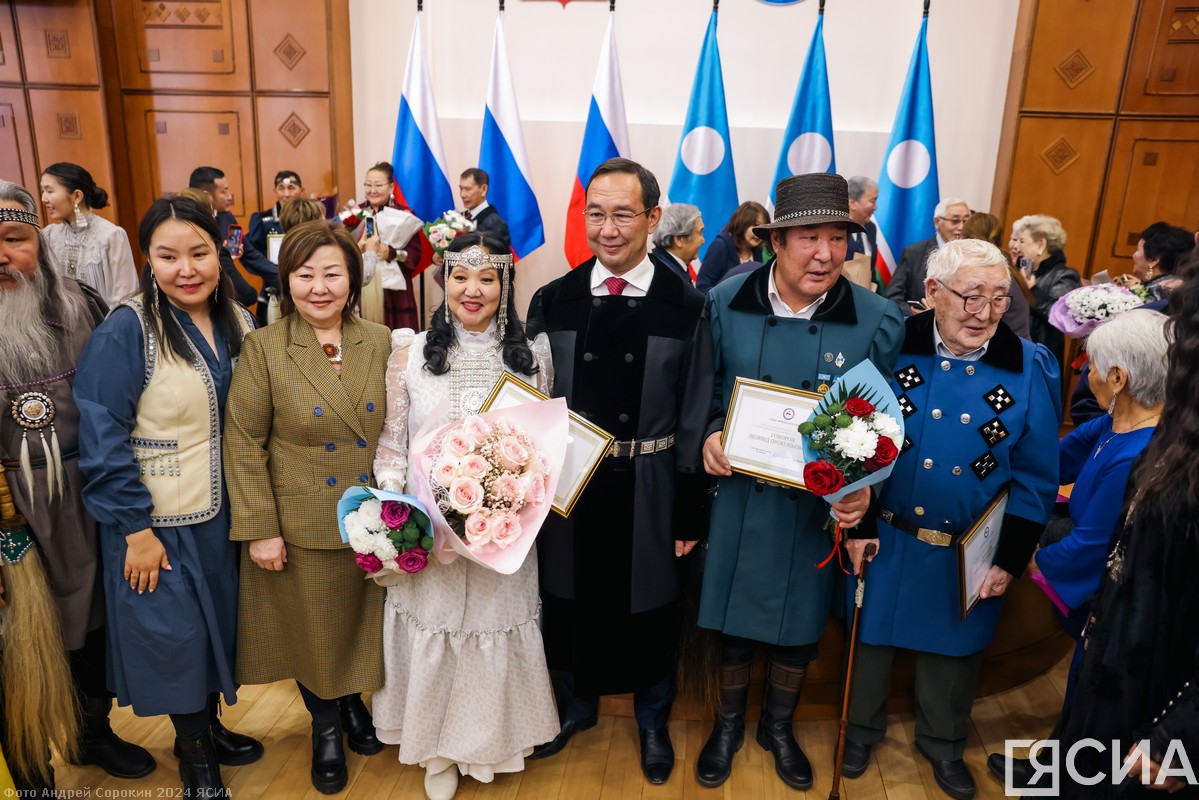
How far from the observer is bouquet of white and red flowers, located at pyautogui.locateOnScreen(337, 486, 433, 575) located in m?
1.90

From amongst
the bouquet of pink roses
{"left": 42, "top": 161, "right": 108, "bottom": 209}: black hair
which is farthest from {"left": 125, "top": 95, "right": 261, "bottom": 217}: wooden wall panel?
the bouquet of pink roses

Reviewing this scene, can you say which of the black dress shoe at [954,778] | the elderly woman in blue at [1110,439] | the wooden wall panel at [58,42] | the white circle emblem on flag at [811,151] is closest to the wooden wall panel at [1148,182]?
the white circle emblem on flag at [811,151]

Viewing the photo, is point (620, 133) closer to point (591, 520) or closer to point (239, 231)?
point (239, 231)

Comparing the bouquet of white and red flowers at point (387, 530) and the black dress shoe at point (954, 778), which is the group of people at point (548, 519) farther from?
the bouquet of white and red flowers at point (387, 530)

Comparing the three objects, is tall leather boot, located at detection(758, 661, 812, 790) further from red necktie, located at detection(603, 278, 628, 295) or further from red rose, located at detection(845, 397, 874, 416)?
red necktie, located at detection(603, 278, 628, 295)

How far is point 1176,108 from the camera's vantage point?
567cm

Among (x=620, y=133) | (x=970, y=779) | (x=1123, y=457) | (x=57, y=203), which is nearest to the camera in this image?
(x=1123, y=457)

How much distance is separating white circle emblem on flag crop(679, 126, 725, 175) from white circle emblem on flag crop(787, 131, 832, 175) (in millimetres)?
532

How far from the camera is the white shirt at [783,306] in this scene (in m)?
2.21

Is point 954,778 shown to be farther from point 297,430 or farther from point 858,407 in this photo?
point 297,430

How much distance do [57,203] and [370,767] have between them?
11.9 ft

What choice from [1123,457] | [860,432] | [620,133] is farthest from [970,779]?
[620,133]

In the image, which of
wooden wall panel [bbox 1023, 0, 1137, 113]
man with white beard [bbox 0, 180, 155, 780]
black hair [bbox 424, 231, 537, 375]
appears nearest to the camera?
man with white beard [bbox 0, 180, 155, 780]

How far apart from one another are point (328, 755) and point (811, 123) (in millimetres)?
5267
